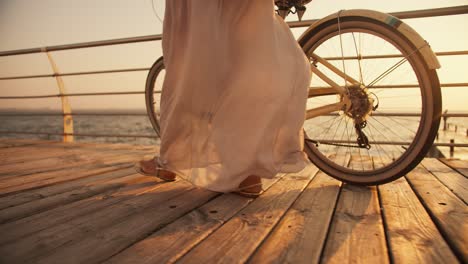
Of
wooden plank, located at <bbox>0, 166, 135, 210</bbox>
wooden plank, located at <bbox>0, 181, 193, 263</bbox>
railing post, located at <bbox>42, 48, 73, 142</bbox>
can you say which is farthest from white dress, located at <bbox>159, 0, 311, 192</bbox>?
railing post, located at <bbox>42, 48, 73, 142</bbox>

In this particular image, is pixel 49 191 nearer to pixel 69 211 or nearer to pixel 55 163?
pixel 69 211

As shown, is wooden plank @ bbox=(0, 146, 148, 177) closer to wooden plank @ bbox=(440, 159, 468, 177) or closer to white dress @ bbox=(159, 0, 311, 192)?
white dress @ bbox=(159, 0, 311, 192)

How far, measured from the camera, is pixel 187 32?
3.93 feet

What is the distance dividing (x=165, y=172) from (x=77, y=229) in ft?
1.89

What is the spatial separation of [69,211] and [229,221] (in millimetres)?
557

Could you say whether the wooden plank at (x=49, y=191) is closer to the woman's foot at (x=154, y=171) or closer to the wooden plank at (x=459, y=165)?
the woman's foot at (x=154, y=171)

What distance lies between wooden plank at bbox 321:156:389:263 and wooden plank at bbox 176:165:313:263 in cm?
18

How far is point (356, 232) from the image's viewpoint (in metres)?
0.88

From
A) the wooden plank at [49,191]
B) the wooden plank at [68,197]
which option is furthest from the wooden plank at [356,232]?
the wooden plank at [49,191]

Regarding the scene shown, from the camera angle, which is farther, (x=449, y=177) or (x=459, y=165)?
(x=459, y=165)

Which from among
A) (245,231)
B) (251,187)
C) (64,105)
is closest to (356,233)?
(245,231)

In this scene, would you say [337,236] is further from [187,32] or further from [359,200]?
[187,32]

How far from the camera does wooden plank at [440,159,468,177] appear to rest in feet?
5.62

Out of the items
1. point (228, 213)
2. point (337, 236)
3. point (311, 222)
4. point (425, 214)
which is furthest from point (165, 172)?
point (425, 214)
